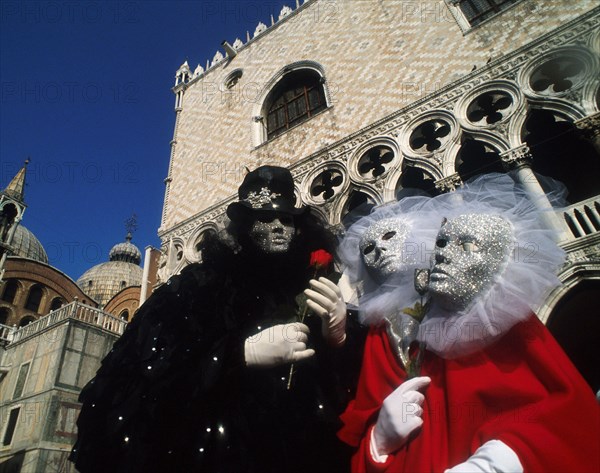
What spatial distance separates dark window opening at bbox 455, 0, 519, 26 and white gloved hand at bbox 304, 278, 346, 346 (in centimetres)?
644

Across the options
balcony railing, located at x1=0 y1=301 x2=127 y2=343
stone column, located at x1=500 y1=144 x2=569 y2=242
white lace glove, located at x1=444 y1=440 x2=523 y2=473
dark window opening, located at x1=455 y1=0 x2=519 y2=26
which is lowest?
white lace glove, located at x1=444 y1=440 x2=523 y2=473

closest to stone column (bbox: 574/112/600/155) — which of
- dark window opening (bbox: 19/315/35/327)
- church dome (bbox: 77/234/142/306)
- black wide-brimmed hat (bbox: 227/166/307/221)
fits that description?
black wide-brimmed hat (bbox: 227/166/307/221)

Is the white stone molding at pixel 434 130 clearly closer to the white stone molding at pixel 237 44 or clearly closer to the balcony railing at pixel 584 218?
the balcony railing at pixel 584 218

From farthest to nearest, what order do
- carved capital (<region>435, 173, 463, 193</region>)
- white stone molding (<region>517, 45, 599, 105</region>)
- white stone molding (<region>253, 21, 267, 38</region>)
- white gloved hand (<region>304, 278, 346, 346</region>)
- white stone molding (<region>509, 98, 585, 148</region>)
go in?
white stone molding (<region>253, 21, 267, 38</region>), carved capital (<region>435, 173, 463, 193</region>), white stone molding (<region>517, 45, 599, 105</region>), white stone molding (<region>509, 98, 585, 148</region>), white gloved hand (<region>304, 278, 346, 346</region>)

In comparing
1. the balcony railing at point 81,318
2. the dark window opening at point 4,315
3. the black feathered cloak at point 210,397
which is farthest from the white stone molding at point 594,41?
the dark window opening at point 4,315

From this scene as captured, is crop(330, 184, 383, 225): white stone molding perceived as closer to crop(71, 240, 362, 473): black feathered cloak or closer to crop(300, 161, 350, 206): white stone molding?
crop(300, 161, 350, 206): white stone molding

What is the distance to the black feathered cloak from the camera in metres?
1.52

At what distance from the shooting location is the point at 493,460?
1.08m

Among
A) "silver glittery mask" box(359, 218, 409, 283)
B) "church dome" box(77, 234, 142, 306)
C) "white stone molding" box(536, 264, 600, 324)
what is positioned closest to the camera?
"silver glittery mask" box(359, 218, 409, 283)

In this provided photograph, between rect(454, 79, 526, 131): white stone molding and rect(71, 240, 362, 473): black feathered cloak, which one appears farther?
rect(454, 79, 526, 131): white stone molding

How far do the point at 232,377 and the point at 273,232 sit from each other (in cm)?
74

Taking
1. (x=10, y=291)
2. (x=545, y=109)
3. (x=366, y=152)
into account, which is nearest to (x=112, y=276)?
(x=10, y=291)

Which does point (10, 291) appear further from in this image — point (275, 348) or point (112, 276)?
point (275, 348)

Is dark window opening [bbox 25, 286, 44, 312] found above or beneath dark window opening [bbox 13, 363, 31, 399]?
above
